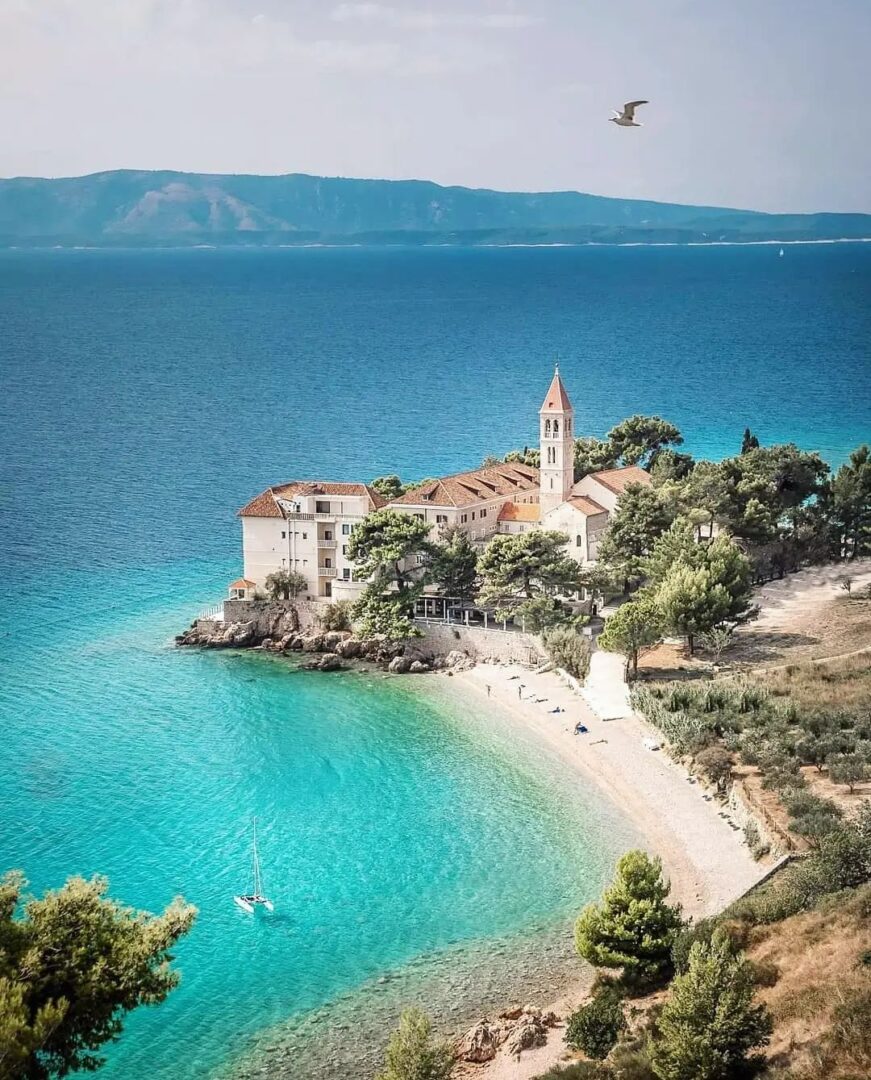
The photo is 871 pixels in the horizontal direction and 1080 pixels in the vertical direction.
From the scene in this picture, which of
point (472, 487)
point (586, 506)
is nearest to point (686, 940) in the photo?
point (586, 506)

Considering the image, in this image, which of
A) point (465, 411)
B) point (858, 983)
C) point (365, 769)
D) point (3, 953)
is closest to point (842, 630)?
point (365, 769)

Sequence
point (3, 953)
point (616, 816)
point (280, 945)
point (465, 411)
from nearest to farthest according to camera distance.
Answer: point (3, 953) < point (280, 945) < point (616, 816) < point (465, 411)

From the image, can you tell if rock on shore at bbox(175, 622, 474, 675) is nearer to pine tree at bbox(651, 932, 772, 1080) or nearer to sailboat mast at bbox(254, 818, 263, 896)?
sailboat mast at bbox(254, 818, 263, 896)

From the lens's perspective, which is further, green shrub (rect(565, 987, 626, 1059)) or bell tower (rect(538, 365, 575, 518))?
bell tower (rect(538, 365, 575, 518))

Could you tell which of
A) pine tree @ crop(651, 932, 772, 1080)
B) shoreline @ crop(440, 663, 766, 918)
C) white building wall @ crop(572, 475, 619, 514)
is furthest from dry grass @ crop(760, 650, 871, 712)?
pine tree @ crop(651, 932, 772, 1080)

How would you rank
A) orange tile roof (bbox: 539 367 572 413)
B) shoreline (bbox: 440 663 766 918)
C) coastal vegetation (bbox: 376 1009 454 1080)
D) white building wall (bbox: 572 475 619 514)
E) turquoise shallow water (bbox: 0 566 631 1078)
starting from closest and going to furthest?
coastal vegetation (bbox: 376 1009 454 1080)
turquoise shallow water (bbox: 0 566 631 1078)
shoreline (bbox: 440 663 766 918)
orange tile roof (bbox: 539 367 572 413)
white building wall (bbox: 572 475 619 514)

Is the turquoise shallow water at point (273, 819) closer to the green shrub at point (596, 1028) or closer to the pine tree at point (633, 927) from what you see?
the pine tree at point (633, 927)

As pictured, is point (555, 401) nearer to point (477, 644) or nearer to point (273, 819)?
point (477, 644)

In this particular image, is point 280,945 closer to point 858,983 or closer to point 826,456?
point 858,983
